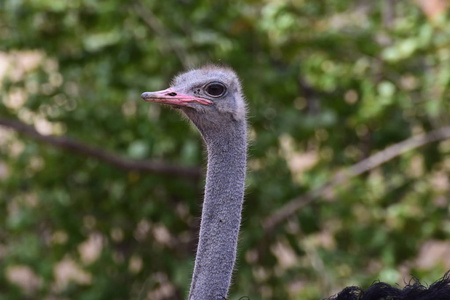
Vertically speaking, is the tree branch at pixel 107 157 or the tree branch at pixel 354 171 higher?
the tree branch at pixel 107 157

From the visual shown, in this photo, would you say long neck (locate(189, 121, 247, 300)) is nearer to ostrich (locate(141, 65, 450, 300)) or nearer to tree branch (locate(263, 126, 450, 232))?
ostrich (locate(141, 65, 450, 300))

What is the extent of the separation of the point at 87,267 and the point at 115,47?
122 cm

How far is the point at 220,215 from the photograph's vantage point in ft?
7.76

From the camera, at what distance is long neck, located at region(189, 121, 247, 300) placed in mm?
2326

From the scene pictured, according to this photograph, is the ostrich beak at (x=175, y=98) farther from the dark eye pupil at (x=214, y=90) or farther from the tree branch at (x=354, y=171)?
the tree branch at (x=354, y=171)

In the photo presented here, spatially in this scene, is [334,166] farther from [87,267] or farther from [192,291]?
[192,291]

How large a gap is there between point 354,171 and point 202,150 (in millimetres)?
764

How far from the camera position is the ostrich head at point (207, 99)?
2.47m

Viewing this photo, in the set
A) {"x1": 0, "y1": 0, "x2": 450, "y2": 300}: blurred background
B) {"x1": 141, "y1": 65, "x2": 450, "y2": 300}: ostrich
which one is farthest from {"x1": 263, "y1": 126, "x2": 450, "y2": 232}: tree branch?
{"x1": 141, "y1": 65, "x2": 450, "y2": 300}: ostrich

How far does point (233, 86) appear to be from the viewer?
256cm

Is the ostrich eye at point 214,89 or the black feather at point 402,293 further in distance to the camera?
the ostrich eye at point 214,89

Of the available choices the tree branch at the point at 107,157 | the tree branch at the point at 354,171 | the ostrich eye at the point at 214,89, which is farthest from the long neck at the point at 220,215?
the tree branch at the point at 354,171

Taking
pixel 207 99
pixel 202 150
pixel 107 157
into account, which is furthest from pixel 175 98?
pixel 202 150

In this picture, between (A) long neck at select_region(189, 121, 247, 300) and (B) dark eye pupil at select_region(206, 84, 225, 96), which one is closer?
(A) long neck at select_region(189, 121, 247, 300)
